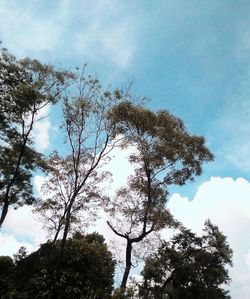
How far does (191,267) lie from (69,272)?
1398cm

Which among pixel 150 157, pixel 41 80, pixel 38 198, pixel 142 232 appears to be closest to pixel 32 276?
pixel 38 198

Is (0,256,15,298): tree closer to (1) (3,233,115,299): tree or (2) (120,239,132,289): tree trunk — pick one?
(1) (3,233,115,299): tree

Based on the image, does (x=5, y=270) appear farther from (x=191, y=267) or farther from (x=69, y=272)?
(x=191, y=267)

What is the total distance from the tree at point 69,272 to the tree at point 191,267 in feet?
26.9

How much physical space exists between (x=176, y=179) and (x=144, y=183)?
2129 mm

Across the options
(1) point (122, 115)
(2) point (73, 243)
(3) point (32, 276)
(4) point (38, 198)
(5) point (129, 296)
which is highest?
(1) point (122, 115)

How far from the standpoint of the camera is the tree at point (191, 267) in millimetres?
33531

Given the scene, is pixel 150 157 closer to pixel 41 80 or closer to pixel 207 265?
pixel 41 80

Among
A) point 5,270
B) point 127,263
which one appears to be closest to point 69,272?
point 127,263

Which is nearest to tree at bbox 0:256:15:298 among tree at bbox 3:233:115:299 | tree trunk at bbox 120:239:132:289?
tree at bbox 3:233:115:299

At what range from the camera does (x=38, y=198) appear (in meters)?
27.6

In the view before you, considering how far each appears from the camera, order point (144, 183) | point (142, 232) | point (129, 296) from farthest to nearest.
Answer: point (144, 183), point (142, 232), point (129, 296)

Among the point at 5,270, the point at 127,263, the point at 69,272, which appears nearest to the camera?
the point at 127,263

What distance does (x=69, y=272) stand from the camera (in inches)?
940
